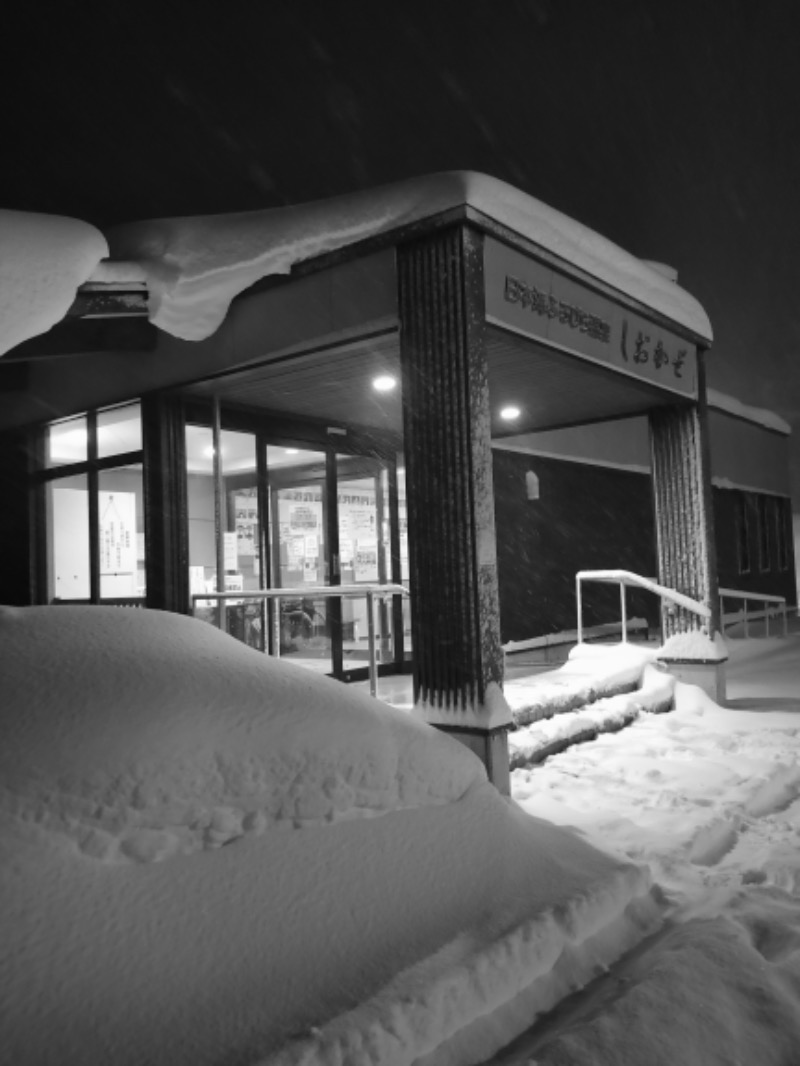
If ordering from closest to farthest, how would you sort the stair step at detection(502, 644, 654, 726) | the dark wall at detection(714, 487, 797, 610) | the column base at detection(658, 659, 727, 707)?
the stair step at detection(502, 644, 654, 726)
the column base at detection(658, 659, 727, 707)
the dark wall at detection(714, 487, 797, 610)

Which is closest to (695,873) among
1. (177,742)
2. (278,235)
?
(177,742)

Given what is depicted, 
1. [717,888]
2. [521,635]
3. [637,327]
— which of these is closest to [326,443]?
[637,327]

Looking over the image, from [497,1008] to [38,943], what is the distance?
1253mm

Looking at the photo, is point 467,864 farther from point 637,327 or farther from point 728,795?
point 637,327

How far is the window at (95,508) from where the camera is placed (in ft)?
24.9

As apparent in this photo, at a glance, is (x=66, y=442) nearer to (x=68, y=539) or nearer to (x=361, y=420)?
(x=68, y=539)

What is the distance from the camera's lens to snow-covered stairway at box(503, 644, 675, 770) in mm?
5434

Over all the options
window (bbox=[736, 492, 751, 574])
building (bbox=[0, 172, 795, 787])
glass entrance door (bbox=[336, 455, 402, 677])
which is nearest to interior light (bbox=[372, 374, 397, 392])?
building (bbox=[0, 172, 795, 787])

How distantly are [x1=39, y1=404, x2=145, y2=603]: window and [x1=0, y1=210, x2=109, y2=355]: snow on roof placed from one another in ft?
10.1

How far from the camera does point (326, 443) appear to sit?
845cm

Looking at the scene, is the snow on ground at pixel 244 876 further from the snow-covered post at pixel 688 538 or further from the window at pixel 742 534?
the window at pixel 742 534

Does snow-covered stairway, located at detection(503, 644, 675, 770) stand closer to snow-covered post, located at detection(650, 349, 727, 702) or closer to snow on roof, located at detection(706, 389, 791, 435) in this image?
snow-covered post, located at detection(650, 349, 727, 702)

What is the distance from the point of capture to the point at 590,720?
5910 millimetres

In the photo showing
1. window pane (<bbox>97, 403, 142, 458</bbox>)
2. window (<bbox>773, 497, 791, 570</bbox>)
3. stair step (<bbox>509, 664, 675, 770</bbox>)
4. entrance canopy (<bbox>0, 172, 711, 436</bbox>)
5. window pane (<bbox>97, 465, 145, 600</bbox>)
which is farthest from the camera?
window (<bbox>773, 497, 791, 570</bbox>)
